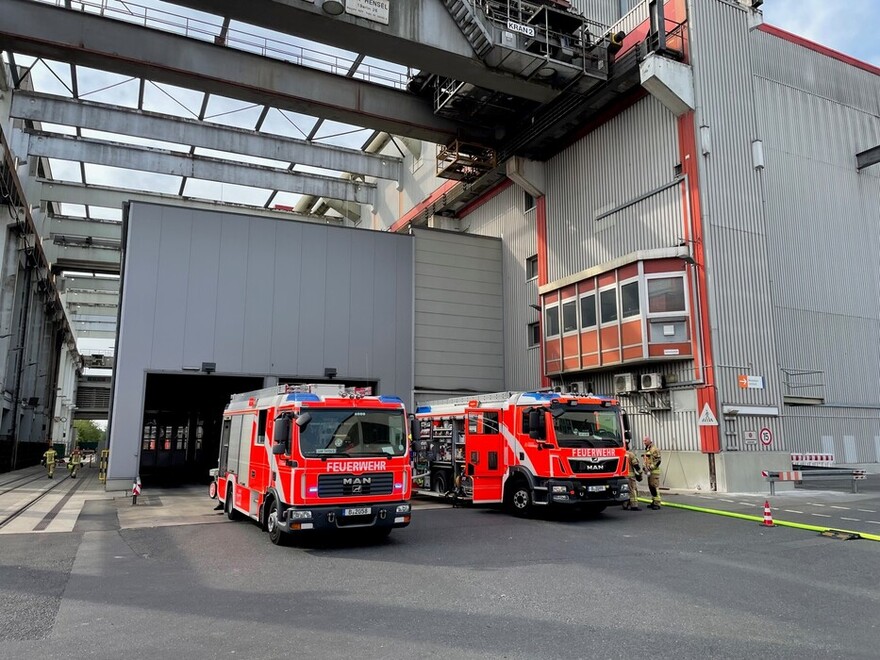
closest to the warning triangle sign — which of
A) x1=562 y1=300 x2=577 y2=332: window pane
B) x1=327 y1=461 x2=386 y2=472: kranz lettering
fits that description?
x1=562 y1=300 x2=577 y2=332: window pane

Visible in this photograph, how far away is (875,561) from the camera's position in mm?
8750

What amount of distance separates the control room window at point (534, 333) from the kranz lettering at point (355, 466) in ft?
50.0

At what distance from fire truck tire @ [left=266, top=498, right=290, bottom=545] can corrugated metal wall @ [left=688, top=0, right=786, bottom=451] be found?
12.3 m

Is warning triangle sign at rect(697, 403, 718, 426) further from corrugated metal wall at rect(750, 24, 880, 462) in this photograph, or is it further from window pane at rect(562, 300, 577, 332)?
window pane at rect(562, 300, 577, 332)

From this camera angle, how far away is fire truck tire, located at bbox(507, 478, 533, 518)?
13.7 meters

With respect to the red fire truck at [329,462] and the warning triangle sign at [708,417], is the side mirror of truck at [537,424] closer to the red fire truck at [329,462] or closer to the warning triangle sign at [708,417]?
the red fire truck at [329,462]

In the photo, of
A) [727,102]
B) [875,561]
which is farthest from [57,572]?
[727,102]

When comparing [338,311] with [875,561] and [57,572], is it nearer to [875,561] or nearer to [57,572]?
[57,572]

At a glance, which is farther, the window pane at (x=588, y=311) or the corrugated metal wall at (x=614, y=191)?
the window pane at (x=588, y=311)

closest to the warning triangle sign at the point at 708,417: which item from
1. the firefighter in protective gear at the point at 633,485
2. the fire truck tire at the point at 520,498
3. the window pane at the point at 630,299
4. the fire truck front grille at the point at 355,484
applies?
the firefighter in protective gear at the point at 633,485

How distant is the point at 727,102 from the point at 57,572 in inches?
815

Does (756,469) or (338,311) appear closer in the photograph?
(756,469)

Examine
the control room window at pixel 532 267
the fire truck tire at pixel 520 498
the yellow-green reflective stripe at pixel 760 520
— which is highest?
the control room window at pixel 532 267

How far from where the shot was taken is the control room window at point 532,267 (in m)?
25.7
